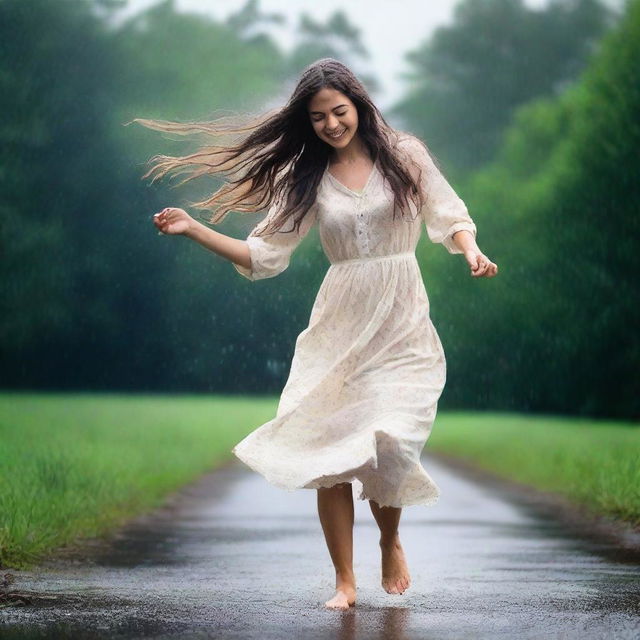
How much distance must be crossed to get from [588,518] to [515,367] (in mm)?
29914

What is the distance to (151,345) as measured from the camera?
4388 centimetres

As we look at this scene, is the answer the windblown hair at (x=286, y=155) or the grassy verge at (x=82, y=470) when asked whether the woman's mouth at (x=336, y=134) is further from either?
the grassy verge at (x=82, y=470)

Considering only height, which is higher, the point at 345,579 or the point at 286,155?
the point at 286,155

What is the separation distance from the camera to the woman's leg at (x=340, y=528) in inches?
240

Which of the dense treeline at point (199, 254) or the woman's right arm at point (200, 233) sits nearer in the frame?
the woman's right arm at point (200, 233)

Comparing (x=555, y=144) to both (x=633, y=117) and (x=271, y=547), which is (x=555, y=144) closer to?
(x=633, y=117)

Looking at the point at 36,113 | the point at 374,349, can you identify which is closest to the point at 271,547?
the point at 374,349

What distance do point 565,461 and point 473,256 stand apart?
9.43 meters

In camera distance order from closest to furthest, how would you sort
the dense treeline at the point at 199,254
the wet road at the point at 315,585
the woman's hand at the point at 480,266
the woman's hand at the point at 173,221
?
the wet road at the point at 315,585 → the woman's hand at the point at 480,266 → the woman's hand at the point at 173,221 → the dense treeline at the point at 199,254

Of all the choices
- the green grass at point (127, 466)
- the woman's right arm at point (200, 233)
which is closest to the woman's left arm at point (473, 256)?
the woman's right arm at point (200, 233)

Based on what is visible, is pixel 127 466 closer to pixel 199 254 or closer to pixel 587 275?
pixel 587 275

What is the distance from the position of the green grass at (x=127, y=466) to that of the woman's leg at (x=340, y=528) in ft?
5.57

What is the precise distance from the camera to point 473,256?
609 centimetres

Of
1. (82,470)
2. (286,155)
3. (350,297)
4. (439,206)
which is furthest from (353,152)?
(82,470)
